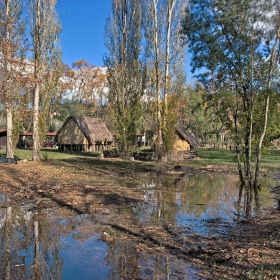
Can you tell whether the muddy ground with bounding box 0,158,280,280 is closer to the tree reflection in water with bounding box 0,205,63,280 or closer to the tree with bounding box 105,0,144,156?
the tree reflection in water with bounding box 0,205,63,280

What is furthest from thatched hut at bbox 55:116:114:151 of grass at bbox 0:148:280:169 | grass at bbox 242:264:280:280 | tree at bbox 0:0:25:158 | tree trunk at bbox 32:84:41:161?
grass at bbox 242:264:280:280

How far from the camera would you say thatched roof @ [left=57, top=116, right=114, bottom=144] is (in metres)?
37.8

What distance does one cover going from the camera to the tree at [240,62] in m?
13.1

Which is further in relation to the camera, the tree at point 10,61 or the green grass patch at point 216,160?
the green grass patch at point 216,160

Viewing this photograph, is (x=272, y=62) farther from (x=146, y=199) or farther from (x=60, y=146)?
(x=60, y=146)

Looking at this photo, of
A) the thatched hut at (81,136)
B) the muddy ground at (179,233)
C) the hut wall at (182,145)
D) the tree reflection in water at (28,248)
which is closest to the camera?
the tree reflection in water at (28,248)

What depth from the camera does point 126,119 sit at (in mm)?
26625

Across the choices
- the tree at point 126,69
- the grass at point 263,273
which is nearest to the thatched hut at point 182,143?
the tree at point 126,69

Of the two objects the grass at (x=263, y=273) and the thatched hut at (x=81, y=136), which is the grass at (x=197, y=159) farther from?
the grass at (x=263, y=273)

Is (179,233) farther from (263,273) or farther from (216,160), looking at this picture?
(216,160)

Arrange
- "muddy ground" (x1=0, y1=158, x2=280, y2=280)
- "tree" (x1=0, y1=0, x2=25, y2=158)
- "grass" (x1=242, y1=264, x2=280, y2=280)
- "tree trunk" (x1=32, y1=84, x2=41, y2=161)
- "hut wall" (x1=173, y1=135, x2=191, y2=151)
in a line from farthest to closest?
"hut wall" (x1=173, y1=135, x2=191, y2=151)
"tree trunk" (x1=32, y1=84, x2=41, y2=161)
"tree" (x1=0, y1=0, x2=25, y2=158)
"muddy ground" (x1=0, y1=158, x2=280, y2=280)
"grass" (x1=242, y1=264, x2=280, y2=280)

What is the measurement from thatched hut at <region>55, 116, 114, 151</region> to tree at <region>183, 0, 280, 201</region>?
24.4m

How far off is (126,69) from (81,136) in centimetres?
1357

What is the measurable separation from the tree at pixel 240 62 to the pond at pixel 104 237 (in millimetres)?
4083
